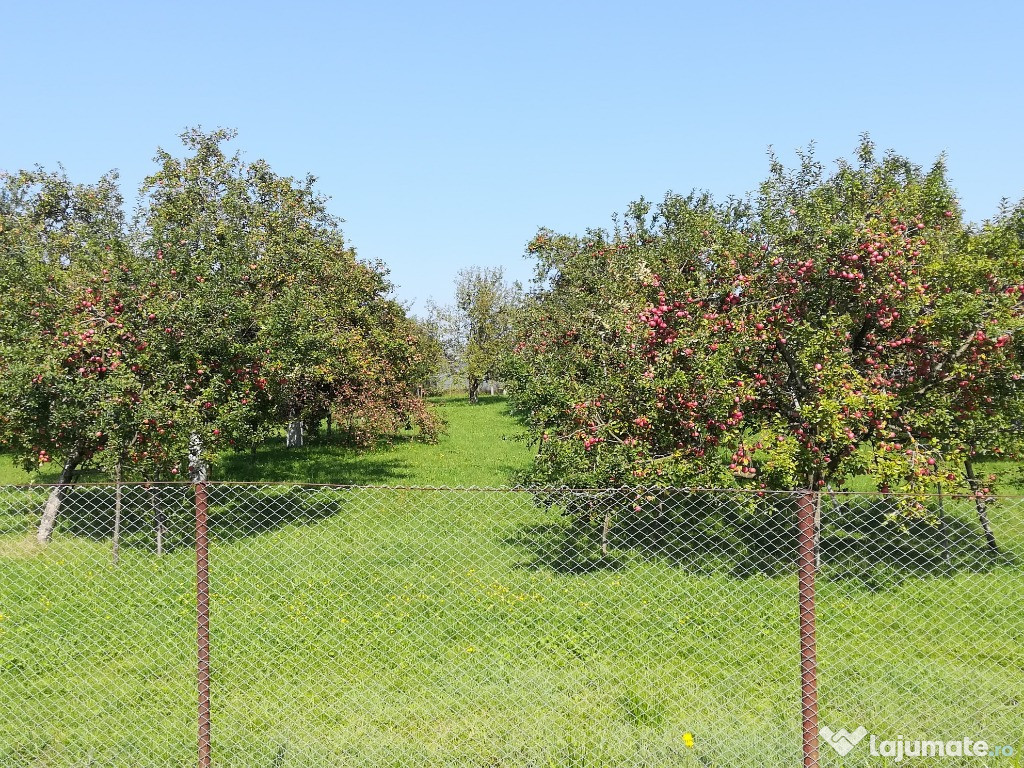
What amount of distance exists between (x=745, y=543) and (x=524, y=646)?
4690mm

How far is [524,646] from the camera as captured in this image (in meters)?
7.08

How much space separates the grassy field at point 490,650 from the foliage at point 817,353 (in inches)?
57.1

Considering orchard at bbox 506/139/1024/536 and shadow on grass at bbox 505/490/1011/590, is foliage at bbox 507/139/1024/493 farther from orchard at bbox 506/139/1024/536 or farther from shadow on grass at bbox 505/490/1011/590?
shadow on grass at bbox 505/490/1011/590

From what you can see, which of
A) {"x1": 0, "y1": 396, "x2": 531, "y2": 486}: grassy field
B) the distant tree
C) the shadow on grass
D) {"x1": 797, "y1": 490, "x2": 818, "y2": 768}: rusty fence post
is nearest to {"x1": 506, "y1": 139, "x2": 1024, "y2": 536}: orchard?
the shadow on grass

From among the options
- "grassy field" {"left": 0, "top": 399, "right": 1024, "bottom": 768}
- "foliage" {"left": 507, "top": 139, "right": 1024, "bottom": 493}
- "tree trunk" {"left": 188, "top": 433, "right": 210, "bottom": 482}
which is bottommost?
"grassy field" {"left": 0, "top": 399, "right": 1024, "bottom": 768}

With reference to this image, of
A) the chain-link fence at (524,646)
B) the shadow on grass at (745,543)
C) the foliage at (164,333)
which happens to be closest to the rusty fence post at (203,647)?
the chain-link fence at (524,646)

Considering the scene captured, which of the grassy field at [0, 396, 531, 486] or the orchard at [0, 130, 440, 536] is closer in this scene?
the orchard at [0, 130, 440, 536]

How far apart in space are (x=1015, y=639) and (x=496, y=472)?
44.5 feet

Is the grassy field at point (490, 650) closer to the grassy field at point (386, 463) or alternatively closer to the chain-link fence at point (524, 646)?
the chain-link fence at point (524, 646)

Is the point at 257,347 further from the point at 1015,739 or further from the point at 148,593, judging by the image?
the point at 1015,739

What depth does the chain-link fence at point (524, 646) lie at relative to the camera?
16.5 feet

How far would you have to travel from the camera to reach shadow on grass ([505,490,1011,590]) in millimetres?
9344

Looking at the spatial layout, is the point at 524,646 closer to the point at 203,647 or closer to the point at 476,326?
the point at 203,647

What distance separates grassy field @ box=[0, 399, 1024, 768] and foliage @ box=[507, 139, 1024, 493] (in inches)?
57.1
